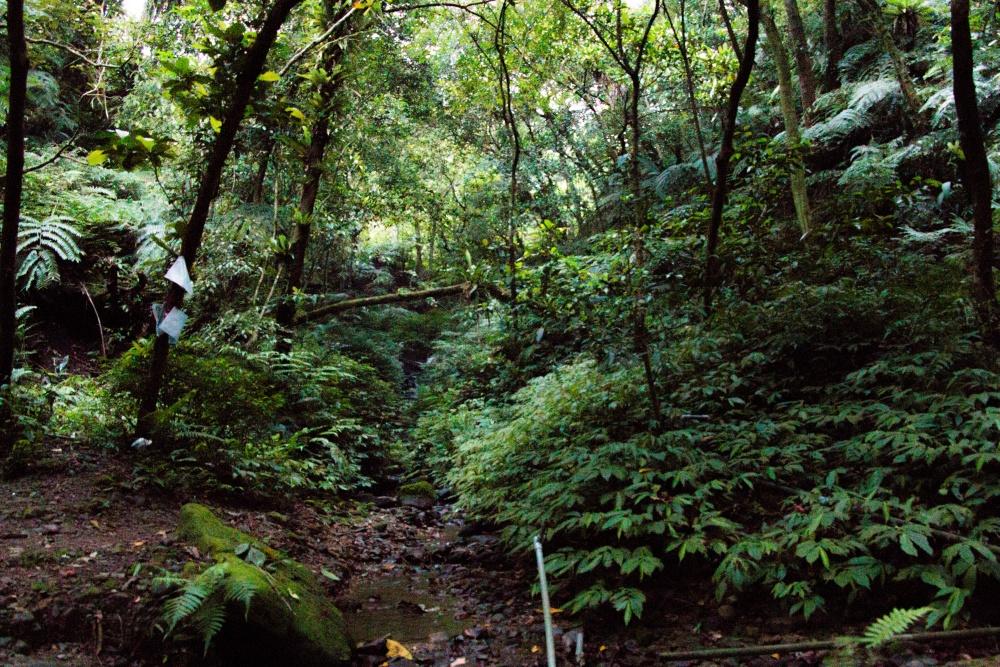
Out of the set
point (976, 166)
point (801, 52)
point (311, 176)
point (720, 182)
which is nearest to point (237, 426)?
point (311, 176)

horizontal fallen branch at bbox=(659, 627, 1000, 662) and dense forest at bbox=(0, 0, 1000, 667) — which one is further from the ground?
dense forest at bbox=(0, 0, 1000, 667)

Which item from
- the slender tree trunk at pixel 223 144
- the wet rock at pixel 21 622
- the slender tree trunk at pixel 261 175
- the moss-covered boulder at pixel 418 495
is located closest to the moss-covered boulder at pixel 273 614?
the wet rock at pixel 21 622

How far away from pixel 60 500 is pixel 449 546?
2827 mm

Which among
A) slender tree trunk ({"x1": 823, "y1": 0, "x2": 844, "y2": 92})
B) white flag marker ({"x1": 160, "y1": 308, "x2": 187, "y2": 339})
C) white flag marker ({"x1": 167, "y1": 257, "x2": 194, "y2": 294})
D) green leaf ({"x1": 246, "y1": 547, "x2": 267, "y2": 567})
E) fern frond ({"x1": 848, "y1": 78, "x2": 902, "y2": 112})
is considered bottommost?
green leaf ({"x1": 246, "y1": 547, "x2": 267, "y2": 567})

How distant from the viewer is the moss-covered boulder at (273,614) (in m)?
2.65

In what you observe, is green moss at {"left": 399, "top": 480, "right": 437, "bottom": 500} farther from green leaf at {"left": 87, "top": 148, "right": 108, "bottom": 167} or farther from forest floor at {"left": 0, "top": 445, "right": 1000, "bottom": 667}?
green leaf at {"left": 87, "top": 148, "right": 108, "bottom": 167}

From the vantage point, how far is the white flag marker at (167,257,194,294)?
12.0 feet

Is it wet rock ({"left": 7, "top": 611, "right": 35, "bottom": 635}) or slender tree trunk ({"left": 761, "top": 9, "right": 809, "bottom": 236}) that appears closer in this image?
wet rock ({"left": 7, "top": 611, "right": 35, "bottom": 635})

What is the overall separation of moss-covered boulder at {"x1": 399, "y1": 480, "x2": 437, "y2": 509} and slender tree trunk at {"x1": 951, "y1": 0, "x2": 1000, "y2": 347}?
207 inches

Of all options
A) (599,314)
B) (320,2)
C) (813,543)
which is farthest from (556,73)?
(813,543)

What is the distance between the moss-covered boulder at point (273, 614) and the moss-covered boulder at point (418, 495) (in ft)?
9.37

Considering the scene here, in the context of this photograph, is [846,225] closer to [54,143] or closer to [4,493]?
[4,493]

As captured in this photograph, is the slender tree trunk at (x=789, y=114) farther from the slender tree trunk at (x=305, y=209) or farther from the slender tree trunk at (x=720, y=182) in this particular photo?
the slender tree trunk at (x=305, y=209)

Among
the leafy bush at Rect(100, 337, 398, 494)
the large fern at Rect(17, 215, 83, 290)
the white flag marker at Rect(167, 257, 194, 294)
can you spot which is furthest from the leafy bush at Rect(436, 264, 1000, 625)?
the large fern at Rect(17, 215, 83, 290)
